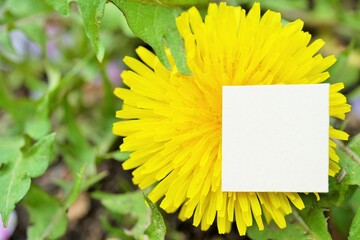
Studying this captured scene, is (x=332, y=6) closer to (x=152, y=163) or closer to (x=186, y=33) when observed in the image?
(x=186, y=33)

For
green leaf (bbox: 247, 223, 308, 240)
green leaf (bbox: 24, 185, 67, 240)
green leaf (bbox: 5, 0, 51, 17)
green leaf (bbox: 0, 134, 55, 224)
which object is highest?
green leaf (bbox: 5, 0, 51, 17)

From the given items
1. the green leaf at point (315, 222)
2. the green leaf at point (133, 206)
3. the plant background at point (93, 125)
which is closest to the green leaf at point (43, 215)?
the plant background at point (93, 125)

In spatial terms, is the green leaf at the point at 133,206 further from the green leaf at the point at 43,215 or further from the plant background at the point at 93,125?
the green leaf at the point at 43,215

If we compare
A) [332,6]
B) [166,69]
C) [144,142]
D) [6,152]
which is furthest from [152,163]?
[332,6]

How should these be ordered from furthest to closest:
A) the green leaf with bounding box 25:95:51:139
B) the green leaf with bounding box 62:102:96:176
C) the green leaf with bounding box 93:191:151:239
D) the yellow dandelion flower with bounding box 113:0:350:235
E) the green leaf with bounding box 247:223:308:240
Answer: the green leaf with bounding box 62:102:96:176 < the green leaf with bounding box 25:95:51:139 < the green leaf with bounding box 93:191:151:239 < the green leaf with bounding box 247:223:308:240 < the yellow dandelion flower with bounding box 113:0:350:235

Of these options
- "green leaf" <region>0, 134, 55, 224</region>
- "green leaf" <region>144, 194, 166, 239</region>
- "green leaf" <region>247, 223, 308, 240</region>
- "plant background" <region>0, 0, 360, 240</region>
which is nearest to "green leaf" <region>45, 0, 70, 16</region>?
"plant background" <region>0, 0, 360, 240</region>

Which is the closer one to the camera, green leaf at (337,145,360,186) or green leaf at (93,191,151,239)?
green leaf at (337,145,360,186)

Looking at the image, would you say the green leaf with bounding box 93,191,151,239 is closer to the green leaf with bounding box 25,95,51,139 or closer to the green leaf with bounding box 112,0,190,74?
the green leaf with bounding box 25,95,51,139

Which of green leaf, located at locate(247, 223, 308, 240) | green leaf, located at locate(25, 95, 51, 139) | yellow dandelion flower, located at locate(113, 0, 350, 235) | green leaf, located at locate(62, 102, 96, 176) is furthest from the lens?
green leaf, located at locate(62, 102, 96, 176)
